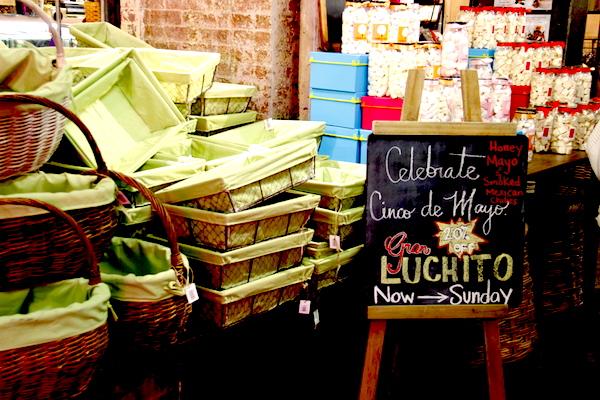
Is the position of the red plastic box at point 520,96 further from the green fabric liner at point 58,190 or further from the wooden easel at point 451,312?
the green fabric liner at point 58,190

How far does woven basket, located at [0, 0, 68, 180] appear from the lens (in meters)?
2.05

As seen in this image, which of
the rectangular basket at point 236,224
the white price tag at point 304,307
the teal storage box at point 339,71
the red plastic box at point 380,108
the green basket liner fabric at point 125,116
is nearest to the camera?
the rectangular basket at point 236,224

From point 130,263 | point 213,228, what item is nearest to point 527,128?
point 213,228

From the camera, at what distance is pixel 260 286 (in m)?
2.90

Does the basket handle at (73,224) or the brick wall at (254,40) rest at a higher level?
the brick wall at (254,40)

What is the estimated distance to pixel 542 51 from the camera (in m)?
4.27

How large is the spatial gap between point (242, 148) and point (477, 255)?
1.34m

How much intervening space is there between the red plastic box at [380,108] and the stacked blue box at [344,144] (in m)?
0.09

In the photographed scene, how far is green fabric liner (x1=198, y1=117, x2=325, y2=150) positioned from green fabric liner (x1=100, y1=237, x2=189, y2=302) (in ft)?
3.29

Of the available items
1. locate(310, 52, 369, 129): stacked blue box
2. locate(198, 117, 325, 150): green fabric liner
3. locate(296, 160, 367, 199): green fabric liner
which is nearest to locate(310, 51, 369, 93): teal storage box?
locate(310, 52, 369, 129): stacked blue box

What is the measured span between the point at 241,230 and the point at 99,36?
6.01 feet

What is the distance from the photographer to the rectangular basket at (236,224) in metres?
2.76

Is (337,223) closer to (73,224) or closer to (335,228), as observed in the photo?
(335,228)

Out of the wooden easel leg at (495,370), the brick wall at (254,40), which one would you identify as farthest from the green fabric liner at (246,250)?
the brick wall at (254,40)
